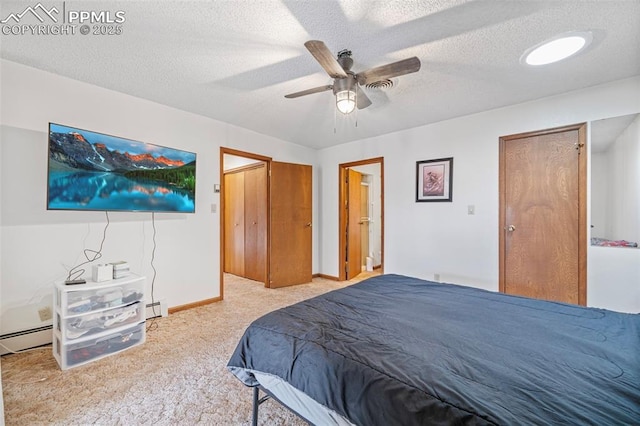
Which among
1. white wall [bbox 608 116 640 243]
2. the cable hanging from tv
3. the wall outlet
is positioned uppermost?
white wall [bbox 608 116 640 243]

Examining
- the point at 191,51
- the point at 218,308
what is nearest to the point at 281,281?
the point at 218,308

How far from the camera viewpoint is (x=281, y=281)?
168 inches

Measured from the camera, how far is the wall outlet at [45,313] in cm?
225

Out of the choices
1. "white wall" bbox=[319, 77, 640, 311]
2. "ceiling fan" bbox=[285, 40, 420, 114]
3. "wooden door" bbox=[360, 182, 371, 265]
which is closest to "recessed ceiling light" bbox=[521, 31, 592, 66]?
"white wall" bbox=[319, 77, 640, 311]

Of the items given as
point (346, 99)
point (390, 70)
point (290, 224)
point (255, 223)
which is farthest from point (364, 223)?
point (390, 70)

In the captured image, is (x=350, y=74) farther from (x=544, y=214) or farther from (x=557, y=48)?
(x=544, y=214)

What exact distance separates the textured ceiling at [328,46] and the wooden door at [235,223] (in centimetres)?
216

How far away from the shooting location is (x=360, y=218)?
5215mm

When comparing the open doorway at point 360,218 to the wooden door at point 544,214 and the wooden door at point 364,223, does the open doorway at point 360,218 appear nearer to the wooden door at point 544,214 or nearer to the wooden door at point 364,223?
the wooden door at point 364,223

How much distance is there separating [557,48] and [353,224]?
3.45 m

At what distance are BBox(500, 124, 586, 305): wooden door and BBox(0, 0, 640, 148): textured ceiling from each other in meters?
0.56

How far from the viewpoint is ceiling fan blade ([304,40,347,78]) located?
1.48 m

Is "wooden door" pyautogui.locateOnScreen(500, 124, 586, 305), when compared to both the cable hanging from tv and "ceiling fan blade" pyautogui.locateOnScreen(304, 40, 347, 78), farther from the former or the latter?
the cable hanging from tv

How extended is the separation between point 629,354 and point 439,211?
258 cm
